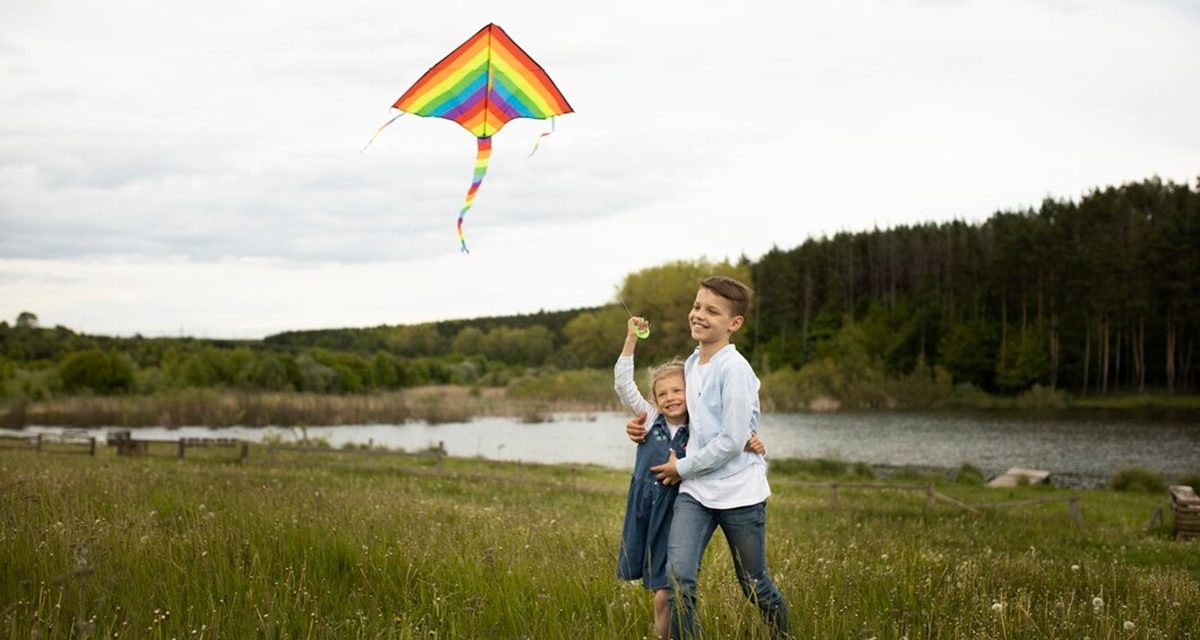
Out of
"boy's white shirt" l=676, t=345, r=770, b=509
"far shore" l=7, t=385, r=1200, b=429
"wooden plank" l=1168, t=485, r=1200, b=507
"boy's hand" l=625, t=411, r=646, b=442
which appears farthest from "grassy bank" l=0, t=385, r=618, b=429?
"boy's white shirt" l=676, t=345, r=770, b=509

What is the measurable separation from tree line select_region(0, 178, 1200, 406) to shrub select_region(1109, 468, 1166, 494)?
104ft

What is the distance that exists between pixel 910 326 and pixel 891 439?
46284 mm

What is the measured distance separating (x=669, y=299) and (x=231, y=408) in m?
30.3

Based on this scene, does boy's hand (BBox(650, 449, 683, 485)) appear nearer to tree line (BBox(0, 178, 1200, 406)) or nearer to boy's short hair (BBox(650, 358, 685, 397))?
boy's short hair (BBox(650, 358, 685, 397))

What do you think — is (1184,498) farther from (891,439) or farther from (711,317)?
(891,439)

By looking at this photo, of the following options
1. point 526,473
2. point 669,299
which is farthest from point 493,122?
point 669,299

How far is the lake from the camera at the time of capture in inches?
1501

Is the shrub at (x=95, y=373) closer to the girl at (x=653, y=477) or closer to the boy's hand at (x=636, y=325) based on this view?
the girl at (x=653, y=477)

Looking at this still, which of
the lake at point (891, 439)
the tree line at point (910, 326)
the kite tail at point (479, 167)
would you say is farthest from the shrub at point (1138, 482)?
the tree line at point (910, 326)

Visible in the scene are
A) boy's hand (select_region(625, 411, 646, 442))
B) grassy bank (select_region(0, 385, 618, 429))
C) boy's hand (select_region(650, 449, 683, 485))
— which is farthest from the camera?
grassy bank (select_region(0, 385, 618, 429))

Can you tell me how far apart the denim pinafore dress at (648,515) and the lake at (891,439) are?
29600 millimetres

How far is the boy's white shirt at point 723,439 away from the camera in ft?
16.6

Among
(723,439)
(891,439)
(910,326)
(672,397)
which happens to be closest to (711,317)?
(672,397)

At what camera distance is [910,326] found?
300ft
